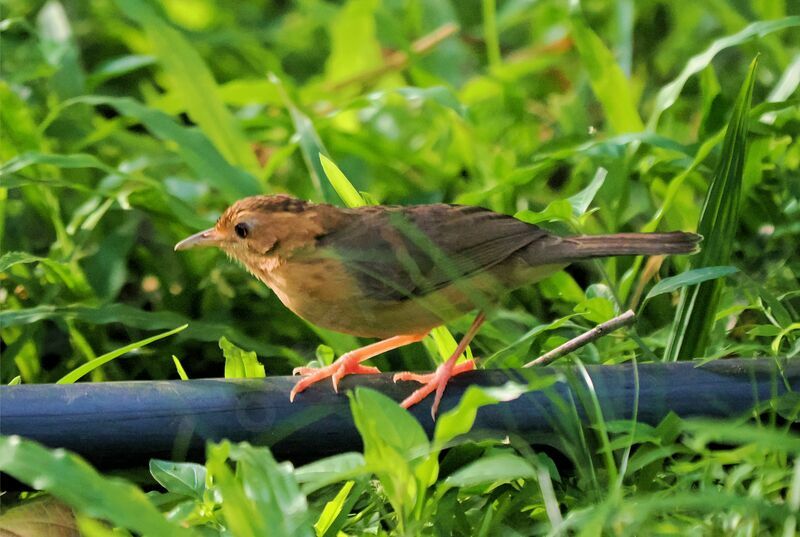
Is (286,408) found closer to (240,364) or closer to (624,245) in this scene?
(240,364)

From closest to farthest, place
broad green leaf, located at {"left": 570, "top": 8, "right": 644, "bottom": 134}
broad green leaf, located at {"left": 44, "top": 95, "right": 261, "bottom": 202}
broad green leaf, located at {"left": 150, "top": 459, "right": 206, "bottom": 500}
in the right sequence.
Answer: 1. broad green leaf, located at {"left": 150, "top": 459, "right": 206, "bottom": 500}
2. broad green leaf, located at {"left": 44, "top": 95, "right": 261, "bottom": 202}
3. broad green leaf, located at {"left": 570, "top": 8, "right": 644, "bottom": 134}

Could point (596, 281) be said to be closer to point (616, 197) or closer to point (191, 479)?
point (616, 197)

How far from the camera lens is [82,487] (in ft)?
7.03

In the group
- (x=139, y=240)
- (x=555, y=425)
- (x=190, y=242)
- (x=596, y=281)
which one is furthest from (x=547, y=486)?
(x=139, y=240)

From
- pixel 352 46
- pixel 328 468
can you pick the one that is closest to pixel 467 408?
pixel 328 468

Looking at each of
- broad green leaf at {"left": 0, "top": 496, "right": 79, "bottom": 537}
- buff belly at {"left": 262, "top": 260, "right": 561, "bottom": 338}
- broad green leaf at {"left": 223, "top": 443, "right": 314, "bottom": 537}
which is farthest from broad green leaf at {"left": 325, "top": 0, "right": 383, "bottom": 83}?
broad green leaf at {"left": 223, "top": 443, "right": 314, "bottom": 537}

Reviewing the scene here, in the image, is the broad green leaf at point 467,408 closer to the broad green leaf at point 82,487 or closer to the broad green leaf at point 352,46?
the broad green leaf at point 82,487

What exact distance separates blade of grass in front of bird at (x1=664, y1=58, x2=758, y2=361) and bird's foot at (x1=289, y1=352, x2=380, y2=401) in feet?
2.93

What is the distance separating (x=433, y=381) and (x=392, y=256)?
0.49 metres

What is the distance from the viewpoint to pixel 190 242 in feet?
11.7

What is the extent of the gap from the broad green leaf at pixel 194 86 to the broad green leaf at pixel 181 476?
202cm

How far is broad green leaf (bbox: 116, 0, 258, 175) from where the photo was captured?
4559 mm

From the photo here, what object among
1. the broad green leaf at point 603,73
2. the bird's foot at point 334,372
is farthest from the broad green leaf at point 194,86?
the bird's foot at point 334,372

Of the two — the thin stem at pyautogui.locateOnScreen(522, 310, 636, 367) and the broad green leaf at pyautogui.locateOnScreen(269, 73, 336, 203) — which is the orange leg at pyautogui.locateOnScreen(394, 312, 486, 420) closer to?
the thin stem at pyautogui.locateOnScreen(522, 310, 636, 367)
